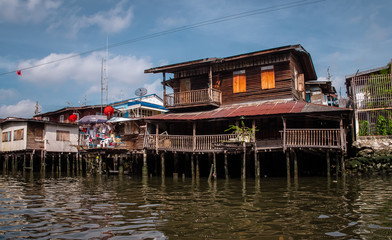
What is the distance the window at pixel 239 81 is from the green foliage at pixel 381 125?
9273 mm

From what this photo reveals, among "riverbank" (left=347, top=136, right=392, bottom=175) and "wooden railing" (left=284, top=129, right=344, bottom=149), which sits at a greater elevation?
"wooden railing" (left=284, top=129, right=344, bottom=149)

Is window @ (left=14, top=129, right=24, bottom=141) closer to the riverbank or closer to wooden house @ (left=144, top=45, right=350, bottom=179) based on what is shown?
wooden house @ (left=144, top=45, right=350, bottom=179)

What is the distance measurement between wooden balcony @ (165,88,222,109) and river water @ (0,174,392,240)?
11.5 metres

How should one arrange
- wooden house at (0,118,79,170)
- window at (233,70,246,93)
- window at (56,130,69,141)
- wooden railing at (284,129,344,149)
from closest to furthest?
wooden railing at (284,129,344,149) < window at (233,70,246,93) < wooden house at (0,118,79,170) < window at (56,130,69,141)

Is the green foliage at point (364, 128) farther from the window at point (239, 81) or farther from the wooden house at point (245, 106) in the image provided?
the window at point (239, 81)

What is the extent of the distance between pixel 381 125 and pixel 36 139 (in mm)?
30467

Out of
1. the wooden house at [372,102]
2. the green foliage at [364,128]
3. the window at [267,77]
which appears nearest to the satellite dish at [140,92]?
the window at [267,77]

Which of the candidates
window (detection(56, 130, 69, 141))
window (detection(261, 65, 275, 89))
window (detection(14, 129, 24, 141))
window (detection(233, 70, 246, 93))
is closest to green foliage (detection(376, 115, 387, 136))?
window (detection(261, 65, 275, 89))

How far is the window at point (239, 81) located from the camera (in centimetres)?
2466

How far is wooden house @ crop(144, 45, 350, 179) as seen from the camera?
66.2 feet

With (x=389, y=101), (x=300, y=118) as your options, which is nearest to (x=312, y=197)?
(x=300, y=118)

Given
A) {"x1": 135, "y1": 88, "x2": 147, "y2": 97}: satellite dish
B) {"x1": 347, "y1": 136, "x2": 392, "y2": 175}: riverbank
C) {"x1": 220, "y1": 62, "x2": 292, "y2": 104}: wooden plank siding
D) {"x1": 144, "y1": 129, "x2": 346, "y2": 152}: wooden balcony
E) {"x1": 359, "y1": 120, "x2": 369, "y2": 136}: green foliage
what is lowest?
{"x1": 347, "y1": 136, "x2": 392, "y2": 175}: riverbank

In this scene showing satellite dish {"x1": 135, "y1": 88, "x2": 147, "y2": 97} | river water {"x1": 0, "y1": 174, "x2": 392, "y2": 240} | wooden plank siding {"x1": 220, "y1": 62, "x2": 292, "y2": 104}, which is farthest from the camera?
satellite dish {"x1": 135, "y1": 88, "x2": 147, "y2": 97}

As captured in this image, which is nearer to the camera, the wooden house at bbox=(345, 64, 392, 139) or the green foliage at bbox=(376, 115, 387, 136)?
the green foliage at bbox=(376, 115, 387, 136)
